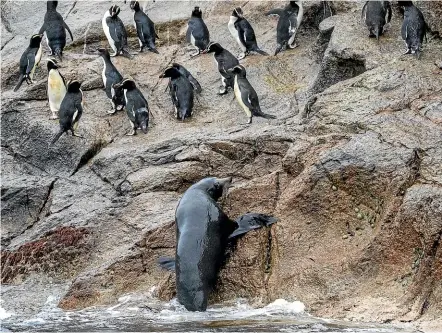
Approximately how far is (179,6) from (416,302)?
33.7ft

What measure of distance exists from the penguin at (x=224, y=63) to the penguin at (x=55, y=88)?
216 cm

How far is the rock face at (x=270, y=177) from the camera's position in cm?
738

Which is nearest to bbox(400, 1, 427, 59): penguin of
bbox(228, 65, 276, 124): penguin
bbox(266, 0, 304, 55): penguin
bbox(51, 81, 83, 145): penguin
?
bbox(228, 65, 276, 124): penguin

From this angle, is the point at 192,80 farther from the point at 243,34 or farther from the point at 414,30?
the point at 414,30

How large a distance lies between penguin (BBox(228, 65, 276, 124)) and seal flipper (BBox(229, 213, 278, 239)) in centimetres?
369

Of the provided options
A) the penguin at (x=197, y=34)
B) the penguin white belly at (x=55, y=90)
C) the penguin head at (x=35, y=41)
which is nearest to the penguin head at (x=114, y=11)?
the penguin at (x=197, y=34)

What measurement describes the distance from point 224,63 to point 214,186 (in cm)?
507

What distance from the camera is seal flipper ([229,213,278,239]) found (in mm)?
7680

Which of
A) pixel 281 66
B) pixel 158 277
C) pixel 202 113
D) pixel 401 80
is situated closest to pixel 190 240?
pixel 158 277

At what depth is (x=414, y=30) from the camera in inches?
441

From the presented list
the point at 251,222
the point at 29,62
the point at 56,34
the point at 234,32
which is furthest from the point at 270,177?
the point at 56,34

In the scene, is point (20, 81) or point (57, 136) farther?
point (20, 81)

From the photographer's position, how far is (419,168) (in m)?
7.90

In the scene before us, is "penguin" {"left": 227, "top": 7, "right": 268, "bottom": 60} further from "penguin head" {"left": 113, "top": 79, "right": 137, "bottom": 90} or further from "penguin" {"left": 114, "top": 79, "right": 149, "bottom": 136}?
"penguin" {"left": 114, "top": 79, "right": 149, "bottom": 136}
